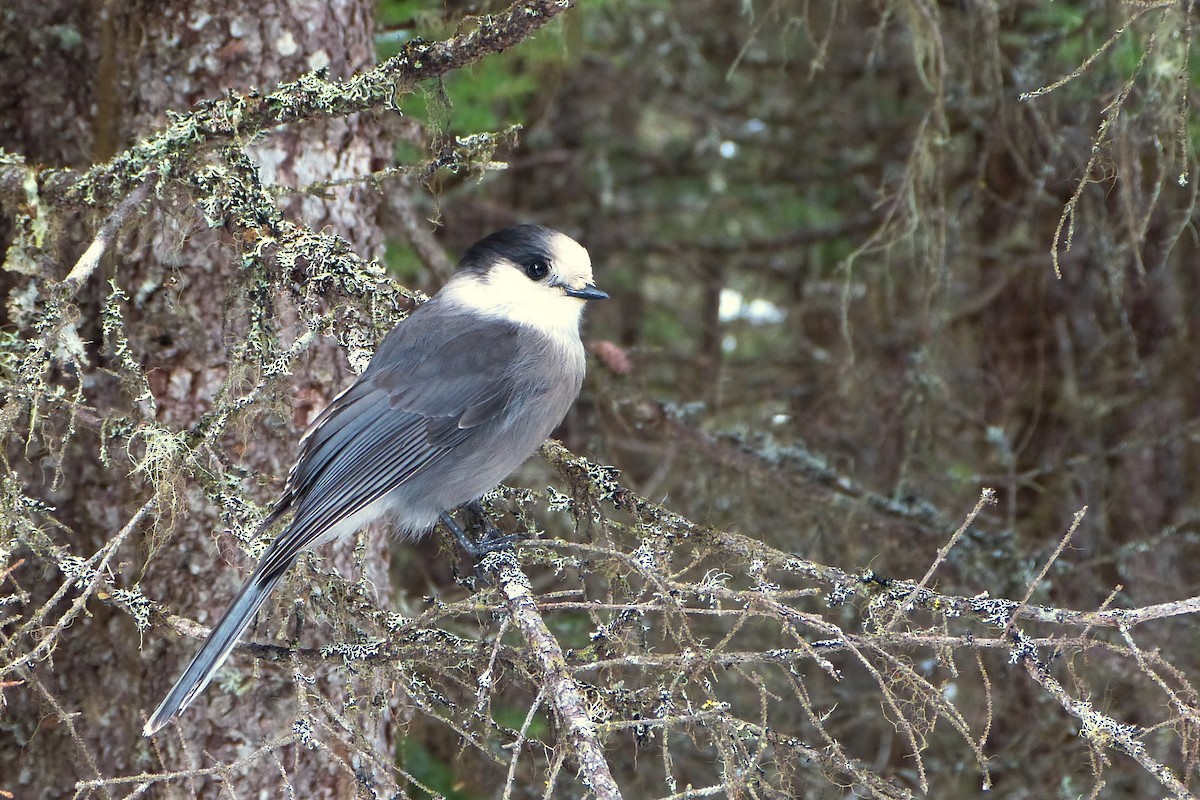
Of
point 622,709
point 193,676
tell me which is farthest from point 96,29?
point 622,709

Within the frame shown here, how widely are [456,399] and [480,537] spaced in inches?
15.8

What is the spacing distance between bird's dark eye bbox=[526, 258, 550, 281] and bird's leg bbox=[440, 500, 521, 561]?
70cm

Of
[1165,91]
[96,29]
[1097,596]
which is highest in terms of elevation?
[96,29]

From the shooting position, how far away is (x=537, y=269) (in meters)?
3.77

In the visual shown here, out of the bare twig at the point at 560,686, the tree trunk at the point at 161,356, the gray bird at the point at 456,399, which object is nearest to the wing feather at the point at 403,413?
the gray bird at the point at 456,399

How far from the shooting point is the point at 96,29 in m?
3.64

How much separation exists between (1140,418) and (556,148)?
2930mm

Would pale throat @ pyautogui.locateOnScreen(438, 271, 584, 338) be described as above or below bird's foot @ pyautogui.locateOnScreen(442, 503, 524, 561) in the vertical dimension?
above

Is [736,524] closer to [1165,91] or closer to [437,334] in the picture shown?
[437,334]

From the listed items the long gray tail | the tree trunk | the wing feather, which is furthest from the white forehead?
the long gray tail

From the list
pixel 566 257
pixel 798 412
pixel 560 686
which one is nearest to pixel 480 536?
pixel 566 257

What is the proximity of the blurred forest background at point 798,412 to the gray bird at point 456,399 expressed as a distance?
159 millimetres

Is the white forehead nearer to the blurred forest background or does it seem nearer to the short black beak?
the short black beak

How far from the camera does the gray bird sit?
331cm
